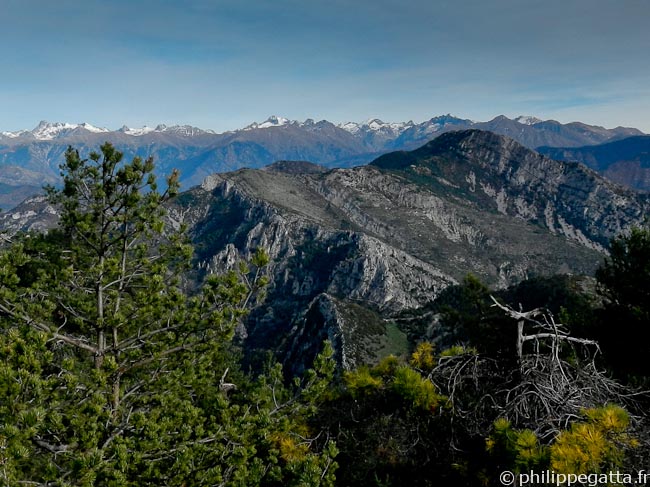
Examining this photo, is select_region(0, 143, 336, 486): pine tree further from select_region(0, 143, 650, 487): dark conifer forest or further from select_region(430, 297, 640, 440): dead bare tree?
select_region(430, 297, 640, 440): dead bare tree

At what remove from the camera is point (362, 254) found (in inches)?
7864

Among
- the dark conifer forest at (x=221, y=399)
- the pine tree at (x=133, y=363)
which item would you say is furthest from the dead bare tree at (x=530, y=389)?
the pine tree at (x=133, y=363)

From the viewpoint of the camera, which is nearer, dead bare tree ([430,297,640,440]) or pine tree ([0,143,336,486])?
pine tree ([0,143,336,486])

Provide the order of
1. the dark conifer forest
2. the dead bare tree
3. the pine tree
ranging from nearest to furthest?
the dark conifer forest, the pine tree, the dead bare tree

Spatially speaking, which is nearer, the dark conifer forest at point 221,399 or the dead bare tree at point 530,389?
the dark conifer forest at point 221,399

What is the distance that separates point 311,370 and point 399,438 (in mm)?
2062

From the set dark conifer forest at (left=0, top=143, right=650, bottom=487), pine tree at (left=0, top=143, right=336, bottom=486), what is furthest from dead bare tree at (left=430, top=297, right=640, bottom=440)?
pine tree at (left=0, top=143, right=336, bottom=486)

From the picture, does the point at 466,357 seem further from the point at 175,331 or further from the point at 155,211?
the point at 155,211

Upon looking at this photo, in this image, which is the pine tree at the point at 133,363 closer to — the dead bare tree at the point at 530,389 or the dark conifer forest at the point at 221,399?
the dark conifer forest at the point at 221,399

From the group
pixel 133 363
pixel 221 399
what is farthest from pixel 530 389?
pixel 133 363

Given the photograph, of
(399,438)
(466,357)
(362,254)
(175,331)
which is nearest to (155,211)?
(175,331)

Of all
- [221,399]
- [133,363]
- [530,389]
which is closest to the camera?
[530,389]

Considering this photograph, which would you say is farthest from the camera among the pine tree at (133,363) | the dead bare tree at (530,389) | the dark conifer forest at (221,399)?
the dead bare tree at (530,389)

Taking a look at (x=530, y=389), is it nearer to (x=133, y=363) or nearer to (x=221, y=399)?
(x=221, y=399)
